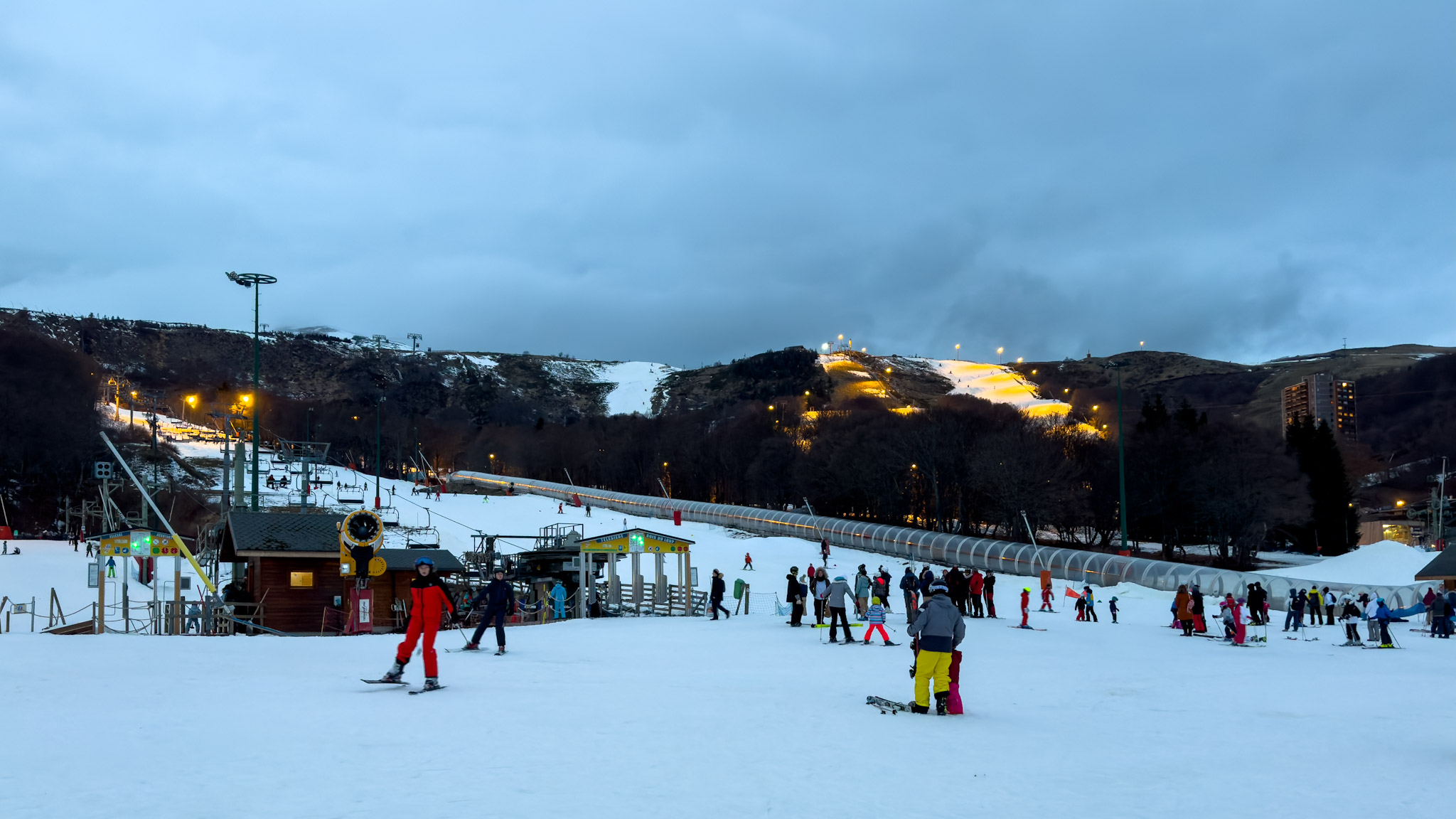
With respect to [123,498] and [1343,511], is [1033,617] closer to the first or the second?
[1343,511]

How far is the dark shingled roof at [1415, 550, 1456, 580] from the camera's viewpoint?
133 feet

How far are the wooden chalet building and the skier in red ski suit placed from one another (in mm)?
15423

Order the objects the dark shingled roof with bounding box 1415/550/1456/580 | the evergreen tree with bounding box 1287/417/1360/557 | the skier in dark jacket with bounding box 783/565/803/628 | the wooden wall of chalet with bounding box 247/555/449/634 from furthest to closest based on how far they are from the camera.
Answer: the evergreen tree with bounding box 1287/417/1360/557
the dark shingled roof with bounding box 1415/550/1456/580
the wooden wall of chalet with bounding box 247/555/449/634
the skier in dark jacket with bounding box 783/565/803/628

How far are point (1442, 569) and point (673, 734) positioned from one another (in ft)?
141

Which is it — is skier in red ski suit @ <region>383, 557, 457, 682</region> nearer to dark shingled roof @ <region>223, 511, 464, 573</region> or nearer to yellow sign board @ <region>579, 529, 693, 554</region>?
dark shingled roof @ <region>223, 511, 464, 573</region>

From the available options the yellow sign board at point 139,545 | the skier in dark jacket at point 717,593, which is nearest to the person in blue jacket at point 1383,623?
the skier in dark jacket at point 717,593

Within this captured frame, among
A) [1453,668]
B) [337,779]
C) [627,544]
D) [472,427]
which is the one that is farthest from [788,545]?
[472,427]

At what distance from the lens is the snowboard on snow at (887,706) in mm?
11359

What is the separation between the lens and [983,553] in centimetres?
5159

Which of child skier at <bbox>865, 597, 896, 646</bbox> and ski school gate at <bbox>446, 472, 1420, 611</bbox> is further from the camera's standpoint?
ski school gate at <bbox>446, 472, 1420, 611</bbox>

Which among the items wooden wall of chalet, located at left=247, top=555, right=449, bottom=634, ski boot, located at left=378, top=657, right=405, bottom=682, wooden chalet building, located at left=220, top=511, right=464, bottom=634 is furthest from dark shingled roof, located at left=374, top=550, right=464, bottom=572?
ski boot, located at left=378, top=657, right=405, bottom=682

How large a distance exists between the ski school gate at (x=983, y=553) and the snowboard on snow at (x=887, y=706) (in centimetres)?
2616

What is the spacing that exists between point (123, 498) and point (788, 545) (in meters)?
55.6

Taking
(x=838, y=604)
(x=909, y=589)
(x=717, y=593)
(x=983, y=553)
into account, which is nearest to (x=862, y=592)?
(x=909, y=589)
